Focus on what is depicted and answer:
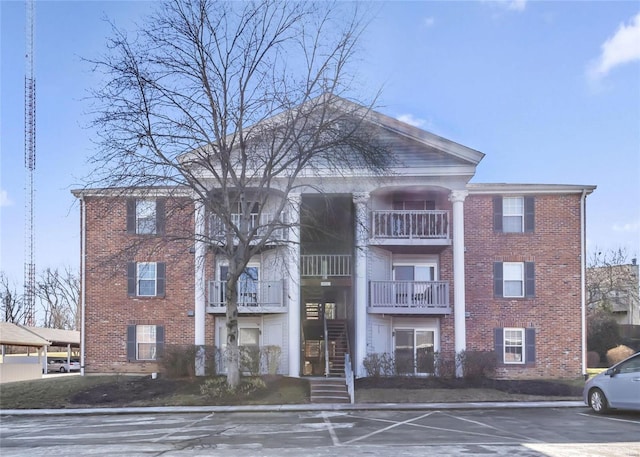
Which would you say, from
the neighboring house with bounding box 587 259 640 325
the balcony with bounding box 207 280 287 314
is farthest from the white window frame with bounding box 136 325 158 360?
the neighboring house with bounding box 587 259 640 325

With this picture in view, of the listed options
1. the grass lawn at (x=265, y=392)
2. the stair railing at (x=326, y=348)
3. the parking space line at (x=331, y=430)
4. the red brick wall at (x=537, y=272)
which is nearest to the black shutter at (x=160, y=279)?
the grass lawn at (x=265, y=392)

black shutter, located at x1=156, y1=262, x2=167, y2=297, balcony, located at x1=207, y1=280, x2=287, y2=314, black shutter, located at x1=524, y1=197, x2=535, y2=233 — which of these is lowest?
balcony, located at x1=207, y1=280, x2=287, y2=314

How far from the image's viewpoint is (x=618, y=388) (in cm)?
1384

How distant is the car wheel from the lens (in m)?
14.3

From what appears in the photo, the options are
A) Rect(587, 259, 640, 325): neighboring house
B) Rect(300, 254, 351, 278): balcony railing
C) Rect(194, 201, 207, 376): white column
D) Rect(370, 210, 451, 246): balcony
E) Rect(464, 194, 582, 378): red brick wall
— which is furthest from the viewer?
Rect(587, 259, 640, 325): neighboring house

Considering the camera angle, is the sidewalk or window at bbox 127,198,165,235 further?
window at bbox 127,198,165,235

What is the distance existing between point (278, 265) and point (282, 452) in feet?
43.3

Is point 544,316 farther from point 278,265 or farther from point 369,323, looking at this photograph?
point 278,265

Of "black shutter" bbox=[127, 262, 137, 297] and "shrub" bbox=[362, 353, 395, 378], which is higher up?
"black shutter" bbox=[127, 262, 137, 297]

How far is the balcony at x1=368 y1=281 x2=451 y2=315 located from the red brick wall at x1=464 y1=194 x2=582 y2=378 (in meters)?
2.32

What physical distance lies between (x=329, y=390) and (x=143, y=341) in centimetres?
898

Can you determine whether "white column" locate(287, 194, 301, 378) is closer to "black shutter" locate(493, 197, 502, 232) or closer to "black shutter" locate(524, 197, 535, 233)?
"black shutter" locate(493, 197, 502, 232)

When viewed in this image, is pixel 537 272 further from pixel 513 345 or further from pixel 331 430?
pixel 331 430

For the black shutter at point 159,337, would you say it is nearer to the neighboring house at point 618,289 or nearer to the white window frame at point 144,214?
the white window frame at point 144,214
